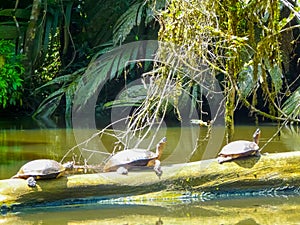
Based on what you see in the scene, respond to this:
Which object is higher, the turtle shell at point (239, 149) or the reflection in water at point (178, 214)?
the turtle shell at point (239, 149)

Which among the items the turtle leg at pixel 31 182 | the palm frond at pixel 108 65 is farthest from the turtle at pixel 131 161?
the palm frond at pixel 108 65

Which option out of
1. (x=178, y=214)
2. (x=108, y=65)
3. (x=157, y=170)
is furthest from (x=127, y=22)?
(x=178, y=214)

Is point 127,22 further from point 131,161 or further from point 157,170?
point 157,170

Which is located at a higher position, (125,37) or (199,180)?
(125,37)

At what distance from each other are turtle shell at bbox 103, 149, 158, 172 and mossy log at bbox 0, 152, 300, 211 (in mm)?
130

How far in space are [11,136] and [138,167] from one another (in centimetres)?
391

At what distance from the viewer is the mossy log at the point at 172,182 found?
4.14m

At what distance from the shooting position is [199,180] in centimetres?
446

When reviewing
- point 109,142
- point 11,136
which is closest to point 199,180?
point 109,142

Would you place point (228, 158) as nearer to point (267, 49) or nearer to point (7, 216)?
point (267, 49)

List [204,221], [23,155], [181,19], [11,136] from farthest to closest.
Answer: [11,136] → [23,155] → [181,19] → [204,221]

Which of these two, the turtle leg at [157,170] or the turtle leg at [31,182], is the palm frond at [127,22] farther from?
the turtle leg at [31,182]

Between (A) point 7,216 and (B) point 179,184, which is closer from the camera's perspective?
(A) point 7,216

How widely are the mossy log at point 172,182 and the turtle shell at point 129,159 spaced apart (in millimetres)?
130
